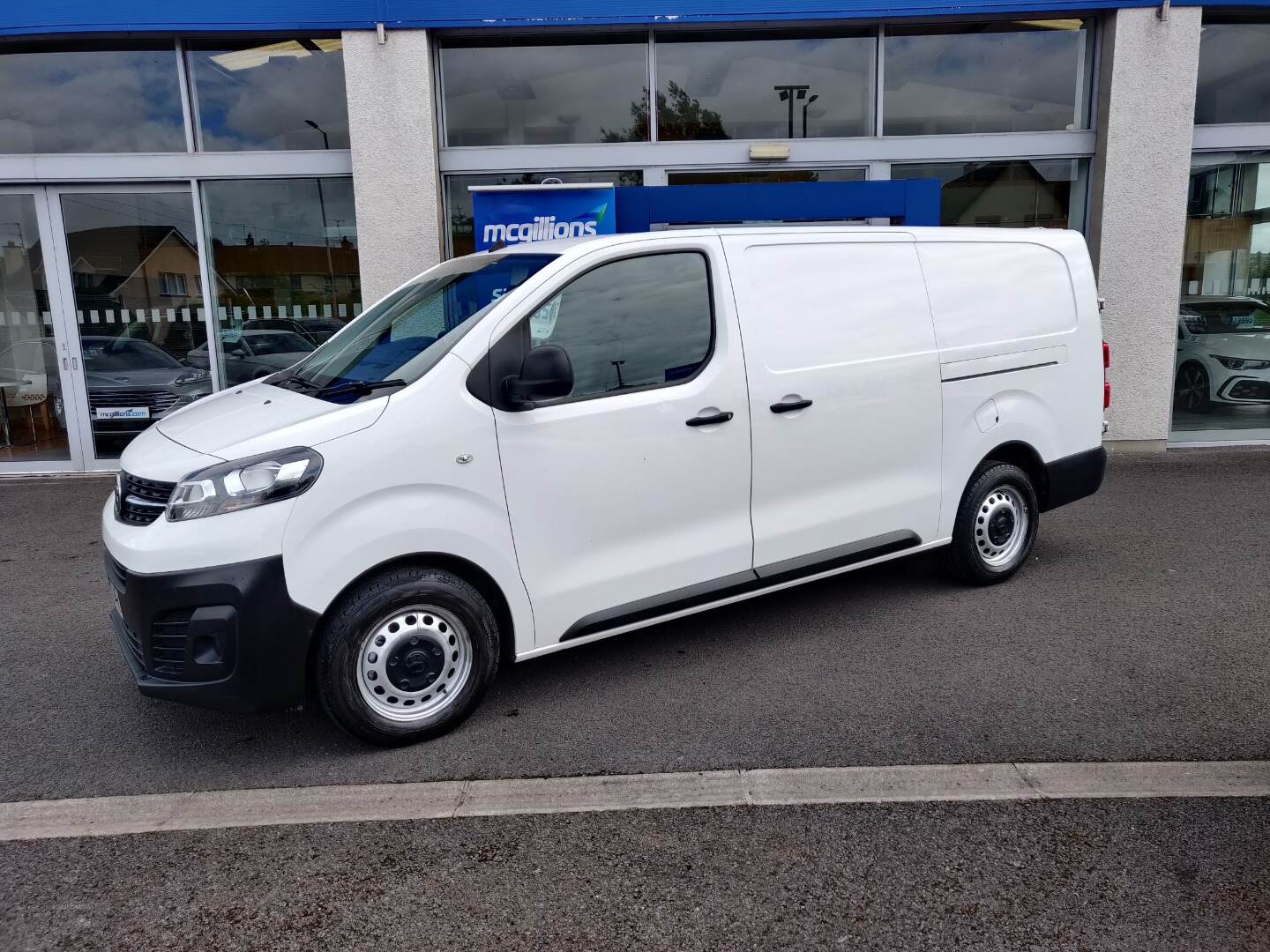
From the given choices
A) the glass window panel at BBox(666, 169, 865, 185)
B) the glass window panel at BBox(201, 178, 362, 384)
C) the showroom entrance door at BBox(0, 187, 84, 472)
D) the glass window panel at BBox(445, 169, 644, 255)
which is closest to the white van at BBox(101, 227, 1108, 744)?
the glass window panel at BBox(666, 169, 865, 185)

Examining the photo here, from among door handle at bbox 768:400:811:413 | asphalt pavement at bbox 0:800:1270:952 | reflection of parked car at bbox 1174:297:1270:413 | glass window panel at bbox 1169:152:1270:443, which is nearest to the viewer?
asphalt pavement at bbox 0:800:1270:952

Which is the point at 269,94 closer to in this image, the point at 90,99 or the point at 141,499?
the point at 90,99

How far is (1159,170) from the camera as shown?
8.73m

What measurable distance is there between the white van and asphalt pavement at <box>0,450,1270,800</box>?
12.8 inches

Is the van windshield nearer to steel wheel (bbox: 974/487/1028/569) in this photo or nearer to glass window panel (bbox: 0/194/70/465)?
steel wheel (bbox: 974/487/1028/569)

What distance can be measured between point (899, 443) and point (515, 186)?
4303 mm

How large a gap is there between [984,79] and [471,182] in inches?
194

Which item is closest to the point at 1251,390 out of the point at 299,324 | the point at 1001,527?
the point at 1001,527

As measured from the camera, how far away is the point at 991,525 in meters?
5.27

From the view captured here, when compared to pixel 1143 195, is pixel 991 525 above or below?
below

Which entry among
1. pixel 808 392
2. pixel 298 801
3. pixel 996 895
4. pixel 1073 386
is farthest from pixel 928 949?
pixel 1073 386

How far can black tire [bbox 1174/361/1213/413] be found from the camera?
9.49 metres

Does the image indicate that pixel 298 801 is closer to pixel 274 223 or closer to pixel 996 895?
pixel 996 895

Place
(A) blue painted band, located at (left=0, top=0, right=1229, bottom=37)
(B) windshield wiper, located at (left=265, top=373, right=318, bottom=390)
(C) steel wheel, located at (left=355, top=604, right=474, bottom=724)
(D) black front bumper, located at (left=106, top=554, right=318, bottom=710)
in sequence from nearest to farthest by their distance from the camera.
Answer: (D) black front bumper, located at (left=106, top=554, right=318, bottom=710) → (C) steel wheel, located at (left=355, top=604, right=474, bottom=724) → (B) windshield wiper, located at (left=265, top=373, right=318, bottom=390) → (A) blue painted band, located at (left=0, top=0, right=1229, bottom=37)
